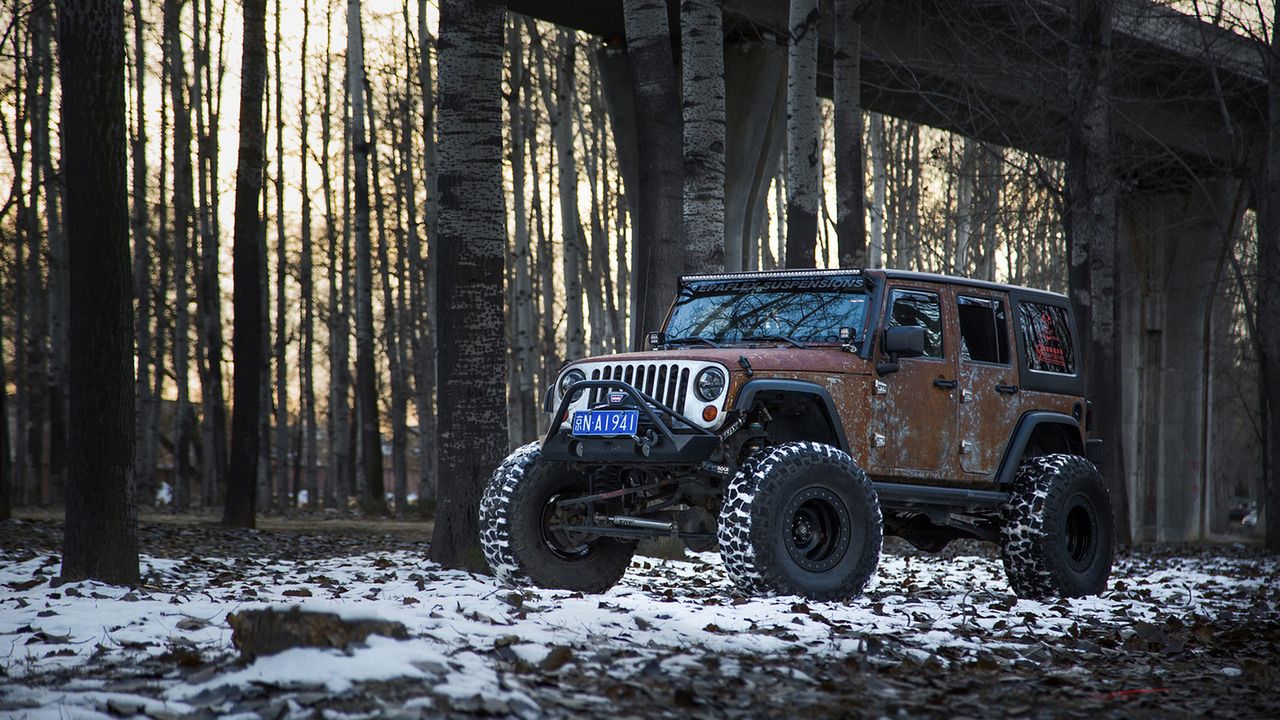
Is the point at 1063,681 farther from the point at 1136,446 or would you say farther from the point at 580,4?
the point at 1136,446

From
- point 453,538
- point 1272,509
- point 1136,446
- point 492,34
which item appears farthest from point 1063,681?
point 1136,446

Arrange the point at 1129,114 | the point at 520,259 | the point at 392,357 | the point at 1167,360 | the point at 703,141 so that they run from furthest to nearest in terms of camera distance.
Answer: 1. the point at 392,357
2. the point at 1167,360
3. the point at 520,259
4. the point at 1129,114
5. the point at 703,141

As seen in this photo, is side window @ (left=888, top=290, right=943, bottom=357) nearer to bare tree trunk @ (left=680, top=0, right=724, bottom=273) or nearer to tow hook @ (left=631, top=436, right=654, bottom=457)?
tow hook @ (left=631, top=436, right=654, bottom=457)

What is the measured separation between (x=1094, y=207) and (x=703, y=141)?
7.82m

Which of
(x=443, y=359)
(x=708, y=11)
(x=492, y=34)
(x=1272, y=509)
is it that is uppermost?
(x=708, y=11)

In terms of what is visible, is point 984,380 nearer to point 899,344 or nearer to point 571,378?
point 899,344

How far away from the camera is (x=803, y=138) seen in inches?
Result: 623

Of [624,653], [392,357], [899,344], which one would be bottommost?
[624,653]

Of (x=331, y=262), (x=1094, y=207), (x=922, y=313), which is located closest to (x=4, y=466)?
(x=922, y=313)

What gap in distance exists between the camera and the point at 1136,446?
29609mm

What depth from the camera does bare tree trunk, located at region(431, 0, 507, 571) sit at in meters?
10.6

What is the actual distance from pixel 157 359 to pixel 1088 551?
25.2 meters

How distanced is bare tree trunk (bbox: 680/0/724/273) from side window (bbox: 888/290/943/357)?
357cm

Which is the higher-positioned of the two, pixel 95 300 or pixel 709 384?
pixel 95 300
